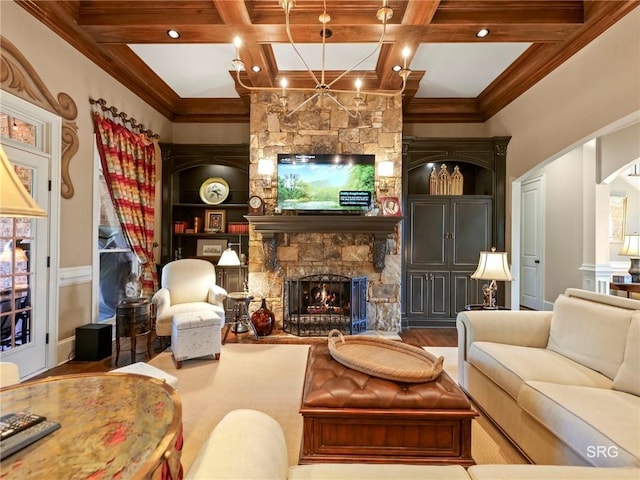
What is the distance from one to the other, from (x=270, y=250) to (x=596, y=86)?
3.90m

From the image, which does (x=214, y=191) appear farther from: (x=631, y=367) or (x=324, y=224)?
(x=631, y=367)

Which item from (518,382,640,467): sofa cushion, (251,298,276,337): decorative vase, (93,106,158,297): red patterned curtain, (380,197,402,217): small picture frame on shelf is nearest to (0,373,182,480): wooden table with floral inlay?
(518,382,640,467): sofa cushion

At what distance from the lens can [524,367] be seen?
6.52 feet

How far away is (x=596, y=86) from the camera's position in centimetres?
312

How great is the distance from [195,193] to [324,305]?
2.89m

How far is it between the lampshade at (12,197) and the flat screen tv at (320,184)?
11.1 ft

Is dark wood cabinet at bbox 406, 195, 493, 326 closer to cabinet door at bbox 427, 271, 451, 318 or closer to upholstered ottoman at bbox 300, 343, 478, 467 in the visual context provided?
cabinet door at bbox 427, 271, 451, 318

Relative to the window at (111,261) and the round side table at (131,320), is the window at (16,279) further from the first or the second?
the window at (111,261)

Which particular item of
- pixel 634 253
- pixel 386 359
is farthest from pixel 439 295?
pixel 386 359

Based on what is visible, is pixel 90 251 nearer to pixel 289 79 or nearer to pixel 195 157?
pixel 195 157

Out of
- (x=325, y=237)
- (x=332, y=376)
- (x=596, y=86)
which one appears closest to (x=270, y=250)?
(x=325, y=237)

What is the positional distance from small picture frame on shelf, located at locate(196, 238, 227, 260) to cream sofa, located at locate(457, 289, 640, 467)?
378cm

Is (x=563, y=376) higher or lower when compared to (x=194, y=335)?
higher

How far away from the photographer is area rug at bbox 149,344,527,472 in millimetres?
1961
